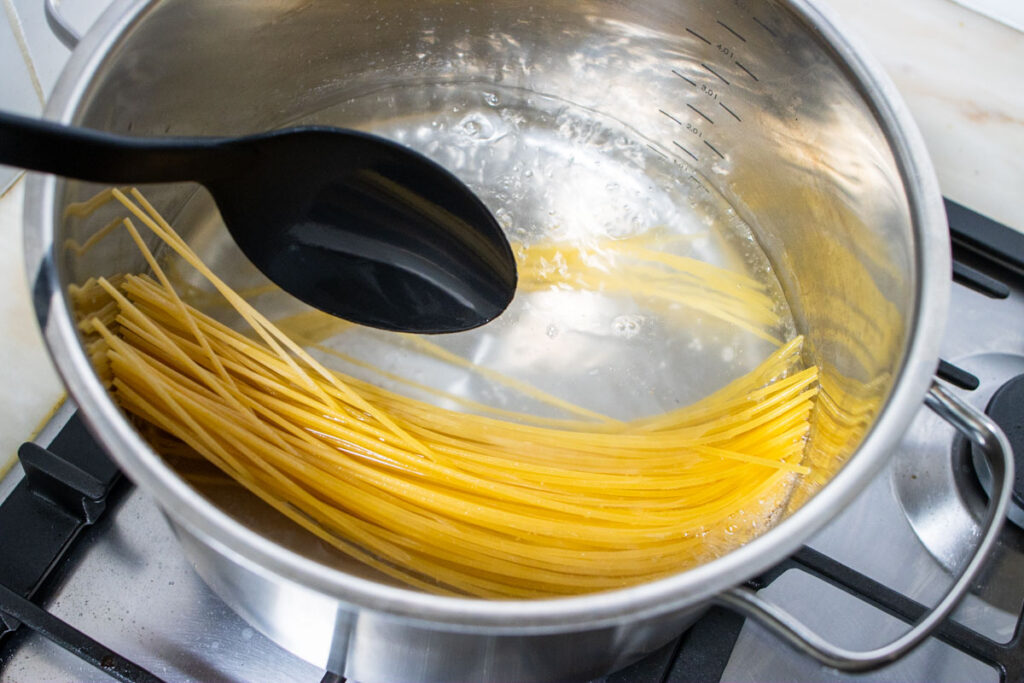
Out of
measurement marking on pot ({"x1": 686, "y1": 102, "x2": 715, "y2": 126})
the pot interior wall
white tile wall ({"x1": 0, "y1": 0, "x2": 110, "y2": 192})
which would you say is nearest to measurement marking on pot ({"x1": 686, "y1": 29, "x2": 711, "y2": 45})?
the pot interior wall

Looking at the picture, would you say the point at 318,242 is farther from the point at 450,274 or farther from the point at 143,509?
the point at 143,509

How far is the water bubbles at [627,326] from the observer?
1007 millimetres

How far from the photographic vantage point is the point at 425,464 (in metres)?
0.81

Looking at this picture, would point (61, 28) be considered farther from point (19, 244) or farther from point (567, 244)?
point (567, 244)

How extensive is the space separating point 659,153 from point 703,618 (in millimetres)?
591

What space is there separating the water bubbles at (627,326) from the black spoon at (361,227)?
16cm

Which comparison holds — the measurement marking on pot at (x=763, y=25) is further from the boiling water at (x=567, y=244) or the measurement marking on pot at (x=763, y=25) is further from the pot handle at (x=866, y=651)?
the pot handle at (x=866, y=651)

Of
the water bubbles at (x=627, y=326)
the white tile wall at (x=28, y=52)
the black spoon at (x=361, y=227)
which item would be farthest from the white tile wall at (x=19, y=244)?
the water bubbles at (x=627, y=326)

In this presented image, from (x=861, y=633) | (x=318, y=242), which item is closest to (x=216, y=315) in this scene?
(x=318, y=242)

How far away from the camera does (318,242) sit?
0.86m

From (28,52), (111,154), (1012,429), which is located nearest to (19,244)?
(28,52)

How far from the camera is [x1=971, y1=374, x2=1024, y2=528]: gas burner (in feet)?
2.77

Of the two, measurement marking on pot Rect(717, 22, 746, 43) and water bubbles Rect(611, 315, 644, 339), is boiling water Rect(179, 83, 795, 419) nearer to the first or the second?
water bubbles Rect(611, 315, 644, 339)

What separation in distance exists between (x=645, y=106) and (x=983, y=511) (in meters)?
0.58
